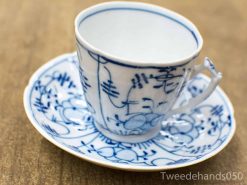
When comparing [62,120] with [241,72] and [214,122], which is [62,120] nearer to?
[214,122]

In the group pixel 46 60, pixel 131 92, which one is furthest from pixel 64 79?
pixel 131 92

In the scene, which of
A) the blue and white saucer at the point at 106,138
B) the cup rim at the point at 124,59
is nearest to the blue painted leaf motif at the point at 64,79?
the blue and white saucer at the point at 106,138

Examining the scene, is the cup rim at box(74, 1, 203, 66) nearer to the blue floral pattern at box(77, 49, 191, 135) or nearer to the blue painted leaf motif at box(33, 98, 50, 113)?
Result: the blue floral pattern at box(77, 49, 191, 135)

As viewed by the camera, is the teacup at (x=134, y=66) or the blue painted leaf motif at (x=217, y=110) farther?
the blue painted leaf motif at (x=217, y=110)

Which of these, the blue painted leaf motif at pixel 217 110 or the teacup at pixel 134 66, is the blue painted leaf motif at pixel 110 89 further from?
the blue painted leaf motif at pixel 217 110

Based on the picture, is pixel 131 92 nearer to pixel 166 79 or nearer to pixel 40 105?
pixel 166 79
